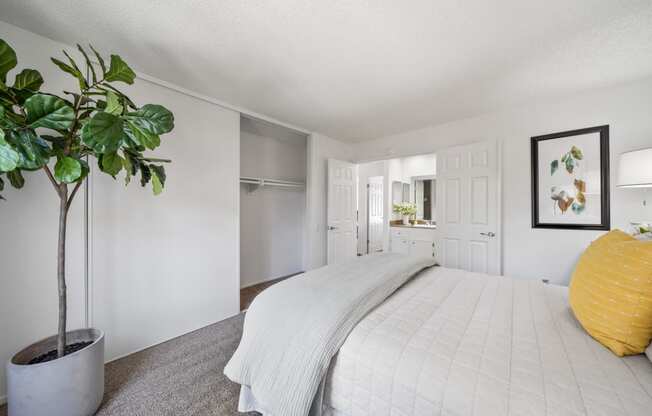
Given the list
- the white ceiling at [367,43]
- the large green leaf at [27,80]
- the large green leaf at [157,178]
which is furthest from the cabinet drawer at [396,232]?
the large green leaf at [27,80]

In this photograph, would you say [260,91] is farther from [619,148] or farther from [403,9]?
[619,148]

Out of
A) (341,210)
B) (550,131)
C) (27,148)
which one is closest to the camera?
(27,148)

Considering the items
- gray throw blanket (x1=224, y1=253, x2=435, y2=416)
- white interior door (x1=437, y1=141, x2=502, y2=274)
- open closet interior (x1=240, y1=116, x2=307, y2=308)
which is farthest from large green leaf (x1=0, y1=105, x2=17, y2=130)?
white interior door (x1=437, y1=141, x2=502, y2=274)

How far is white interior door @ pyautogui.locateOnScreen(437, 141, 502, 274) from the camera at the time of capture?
2.92m

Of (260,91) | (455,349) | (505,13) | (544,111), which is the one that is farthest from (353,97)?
(455,349)

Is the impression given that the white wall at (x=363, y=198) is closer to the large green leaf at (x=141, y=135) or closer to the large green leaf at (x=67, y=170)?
the large green leaf at (x=141, y=135)

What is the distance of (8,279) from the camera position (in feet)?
5.24

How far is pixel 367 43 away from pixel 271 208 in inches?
115

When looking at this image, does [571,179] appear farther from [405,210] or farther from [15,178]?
[15,178]

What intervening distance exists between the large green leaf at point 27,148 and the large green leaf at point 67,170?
6cm

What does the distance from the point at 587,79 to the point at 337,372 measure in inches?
128

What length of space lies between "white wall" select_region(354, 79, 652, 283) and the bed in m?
1.73

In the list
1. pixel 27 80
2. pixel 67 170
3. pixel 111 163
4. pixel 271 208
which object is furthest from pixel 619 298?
pixel 271 208

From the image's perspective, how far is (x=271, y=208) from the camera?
4.11m
